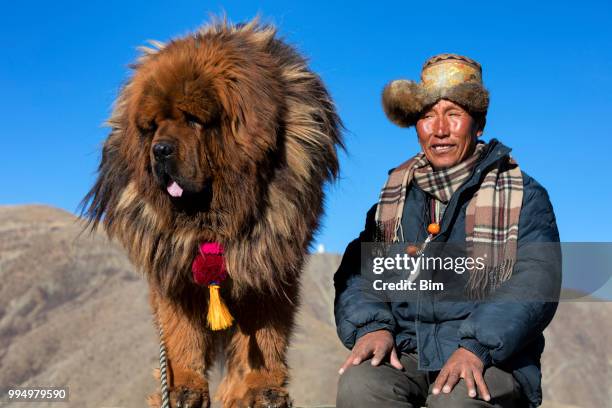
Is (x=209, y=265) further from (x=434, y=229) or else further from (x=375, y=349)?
(x=434, y=229)

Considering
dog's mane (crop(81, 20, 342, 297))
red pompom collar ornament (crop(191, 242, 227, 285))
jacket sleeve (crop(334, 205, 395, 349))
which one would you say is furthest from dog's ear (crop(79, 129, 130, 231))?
jacket sleeve (crop(334, 205, 395, 349))

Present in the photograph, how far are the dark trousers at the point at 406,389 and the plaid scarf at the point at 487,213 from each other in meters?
0.41

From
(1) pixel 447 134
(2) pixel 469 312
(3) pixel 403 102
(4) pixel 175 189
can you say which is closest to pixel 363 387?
(2) pixel 469 312

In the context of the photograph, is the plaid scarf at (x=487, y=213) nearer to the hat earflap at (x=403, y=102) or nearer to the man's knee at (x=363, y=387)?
the hat earflap at (x=403, y=102)

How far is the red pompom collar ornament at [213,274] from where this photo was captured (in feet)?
10.7

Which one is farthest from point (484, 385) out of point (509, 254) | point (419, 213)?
point (419, 213)

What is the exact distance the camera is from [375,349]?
9.71 feet

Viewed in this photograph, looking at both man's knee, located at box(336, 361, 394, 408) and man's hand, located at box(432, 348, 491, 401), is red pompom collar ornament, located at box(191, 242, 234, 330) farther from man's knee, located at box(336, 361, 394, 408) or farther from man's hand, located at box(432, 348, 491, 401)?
man's hand, located at box(432, 348, 491, 401)

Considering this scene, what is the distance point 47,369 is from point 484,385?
61.5ft

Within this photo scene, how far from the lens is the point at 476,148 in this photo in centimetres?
338

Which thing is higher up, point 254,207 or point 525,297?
point 254,207

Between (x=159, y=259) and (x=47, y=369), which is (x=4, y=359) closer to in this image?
(x=47, y=369)

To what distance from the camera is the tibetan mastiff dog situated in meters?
3.07

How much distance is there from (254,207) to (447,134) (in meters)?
0.95
